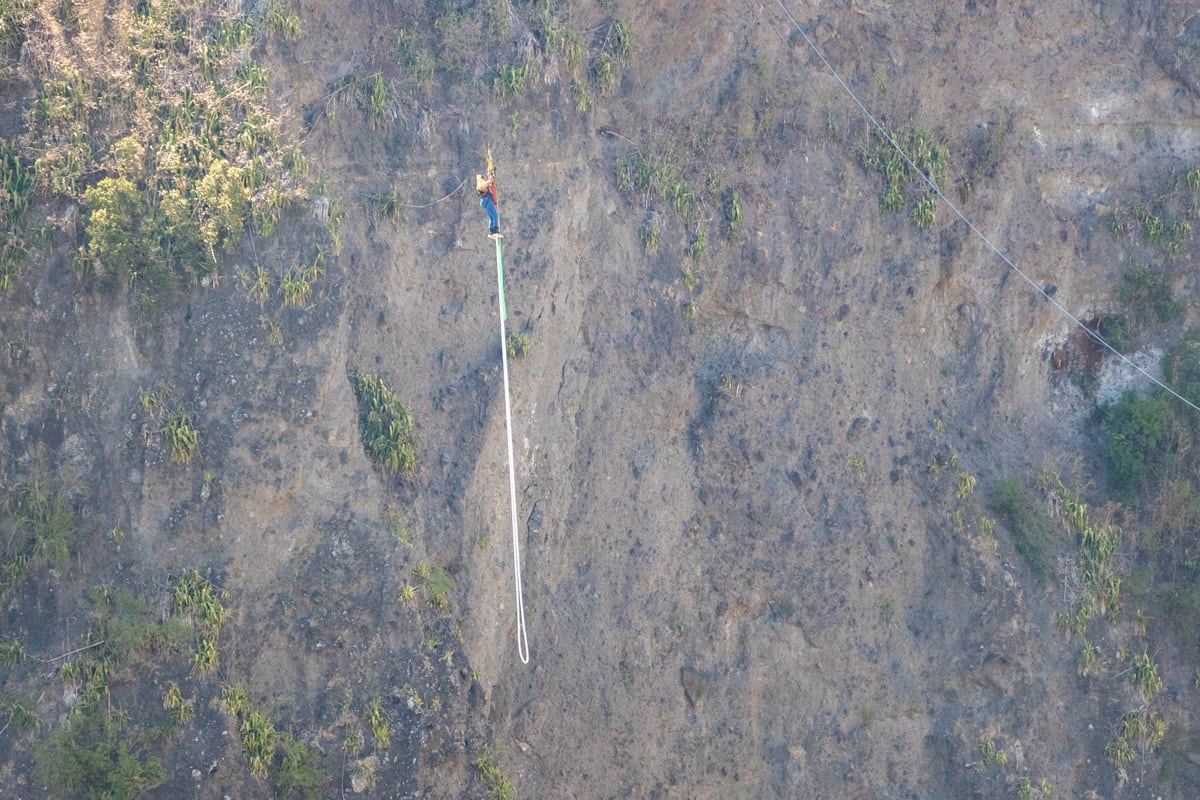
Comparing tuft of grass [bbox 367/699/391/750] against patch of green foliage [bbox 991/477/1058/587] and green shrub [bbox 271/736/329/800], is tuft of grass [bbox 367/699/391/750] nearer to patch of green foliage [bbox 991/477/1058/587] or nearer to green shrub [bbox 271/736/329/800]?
green shrub [bbox 271/736/329/800]

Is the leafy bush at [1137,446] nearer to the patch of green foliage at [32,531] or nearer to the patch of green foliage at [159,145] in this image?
the patch of green foliage at [159,145]

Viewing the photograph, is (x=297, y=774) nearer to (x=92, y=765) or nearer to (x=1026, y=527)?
(x=92, y=765)

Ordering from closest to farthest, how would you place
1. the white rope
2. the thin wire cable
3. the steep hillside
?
the steep hillside
the white rope
the thin wire cable

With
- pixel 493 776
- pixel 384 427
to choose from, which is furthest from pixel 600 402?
pixel 493 776

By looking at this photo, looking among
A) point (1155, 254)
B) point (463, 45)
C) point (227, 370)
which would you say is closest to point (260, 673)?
point (227, 370)

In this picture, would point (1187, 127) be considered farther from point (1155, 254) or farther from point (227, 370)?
point (227, 370)

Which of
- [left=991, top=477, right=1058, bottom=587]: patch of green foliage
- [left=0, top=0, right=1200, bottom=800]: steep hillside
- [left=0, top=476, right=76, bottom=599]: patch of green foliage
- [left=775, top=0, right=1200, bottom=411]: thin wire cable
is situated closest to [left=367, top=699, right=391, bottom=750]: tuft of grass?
[left=0, top=0, right=1200, bottom=800]: steep hillside
